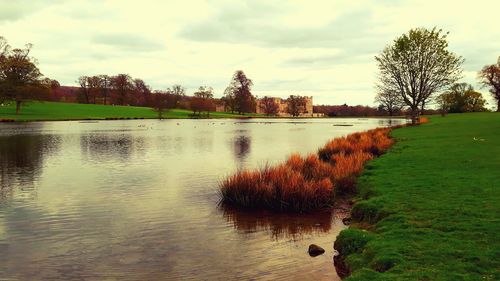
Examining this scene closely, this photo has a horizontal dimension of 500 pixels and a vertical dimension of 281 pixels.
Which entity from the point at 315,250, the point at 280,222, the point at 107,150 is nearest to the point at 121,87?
the point at 107,150

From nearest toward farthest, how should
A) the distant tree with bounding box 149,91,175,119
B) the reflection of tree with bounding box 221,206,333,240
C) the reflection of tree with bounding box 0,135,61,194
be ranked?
the reflection of tree with bounding box 221,206,333,240
the reflection of tree with bounding box 0,135,61,194
the distant tree with bounding box 149,91,175,119

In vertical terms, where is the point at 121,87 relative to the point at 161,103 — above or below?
above

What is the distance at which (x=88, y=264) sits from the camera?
990 cm

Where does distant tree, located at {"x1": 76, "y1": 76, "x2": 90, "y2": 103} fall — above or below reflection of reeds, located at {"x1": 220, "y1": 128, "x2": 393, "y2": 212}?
above

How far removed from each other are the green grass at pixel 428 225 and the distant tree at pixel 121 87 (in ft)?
524

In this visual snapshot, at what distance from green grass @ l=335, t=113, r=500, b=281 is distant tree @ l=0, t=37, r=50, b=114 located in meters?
93.9

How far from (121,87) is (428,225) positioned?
552ft

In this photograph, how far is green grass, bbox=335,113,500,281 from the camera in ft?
25.6

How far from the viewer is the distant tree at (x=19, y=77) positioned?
9119cm

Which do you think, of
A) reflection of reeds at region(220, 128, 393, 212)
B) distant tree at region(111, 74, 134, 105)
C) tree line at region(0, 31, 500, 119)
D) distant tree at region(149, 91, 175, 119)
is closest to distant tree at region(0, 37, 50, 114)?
tree line at region(0, 31, 500, 119)

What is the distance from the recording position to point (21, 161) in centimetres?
2802

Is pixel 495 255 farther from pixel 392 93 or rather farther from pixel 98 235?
pixel 392 93

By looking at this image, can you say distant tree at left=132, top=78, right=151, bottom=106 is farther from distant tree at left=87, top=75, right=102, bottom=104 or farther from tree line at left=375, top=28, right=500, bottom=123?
tree line at left=375, top=28, right=500, bottom=123

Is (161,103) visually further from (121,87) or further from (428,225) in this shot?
(428,225)
